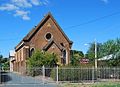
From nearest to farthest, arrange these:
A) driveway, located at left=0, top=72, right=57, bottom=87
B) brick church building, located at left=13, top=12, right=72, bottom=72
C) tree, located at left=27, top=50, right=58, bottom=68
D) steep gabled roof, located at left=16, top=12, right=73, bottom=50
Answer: driveway, located at left=0, top=72, right=57, bottom=87, tree, located at left=27, top=50, right=58, bottom=68, brick church building, located at left=13, top=12, right=72, bottom=72, steep gabled roof, located at left=16, top=12, right=73, bottom=50

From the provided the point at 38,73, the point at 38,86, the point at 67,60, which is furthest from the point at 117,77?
the point at 67,60

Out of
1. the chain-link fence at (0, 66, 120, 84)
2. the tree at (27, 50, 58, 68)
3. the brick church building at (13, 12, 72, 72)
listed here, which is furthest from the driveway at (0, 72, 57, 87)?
the brick church building at (13, 12, 72, 72)

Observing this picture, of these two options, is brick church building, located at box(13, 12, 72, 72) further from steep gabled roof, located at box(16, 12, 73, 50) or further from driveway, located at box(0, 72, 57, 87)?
driveway, located at box(0, 72, 57, 87)

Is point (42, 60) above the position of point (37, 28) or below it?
below

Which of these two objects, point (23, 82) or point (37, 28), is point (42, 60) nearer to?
point (37, 28)

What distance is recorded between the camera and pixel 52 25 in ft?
236

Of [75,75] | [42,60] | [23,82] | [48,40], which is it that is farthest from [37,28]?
[23,82]

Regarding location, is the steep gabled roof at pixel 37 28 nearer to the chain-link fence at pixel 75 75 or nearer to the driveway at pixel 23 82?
the driveway at pixel 23 82

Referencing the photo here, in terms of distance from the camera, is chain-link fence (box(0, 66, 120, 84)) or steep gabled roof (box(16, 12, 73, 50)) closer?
chain-link fence (box(0, 66, 120, 84))

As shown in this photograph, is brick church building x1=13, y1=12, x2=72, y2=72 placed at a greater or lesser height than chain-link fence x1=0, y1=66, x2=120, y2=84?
greater

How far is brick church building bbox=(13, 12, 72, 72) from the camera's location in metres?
68.6

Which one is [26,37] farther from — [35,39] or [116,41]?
[116,41]

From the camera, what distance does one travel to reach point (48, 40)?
7144 cm

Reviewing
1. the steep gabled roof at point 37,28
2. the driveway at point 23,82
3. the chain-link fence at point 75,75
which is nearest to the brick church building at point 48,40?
the steep gabled roof at point 37,28
